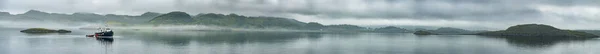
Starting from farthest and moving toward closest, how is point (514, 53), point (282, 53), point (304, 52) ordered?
point (514, 53)
point (304, 52)
point (282, 53)

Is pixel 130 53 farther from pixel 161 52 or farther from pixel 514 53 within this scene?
pixel 514 53

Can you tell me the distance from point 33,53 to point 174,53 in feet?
65.5

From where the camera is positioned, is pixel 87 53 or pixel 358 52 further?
pixel 358 52

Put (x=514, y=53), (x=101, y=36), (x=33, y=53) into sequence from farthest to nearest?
(x=101, y=36), (x=514, y=53), (x=33, y=53)

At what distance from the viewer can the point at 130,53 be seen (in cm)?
7644

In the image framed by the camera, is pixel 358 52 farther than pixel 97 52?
Yes

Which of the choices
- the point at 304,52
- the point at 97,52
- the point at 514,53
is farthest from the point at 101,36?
the point at 514,53

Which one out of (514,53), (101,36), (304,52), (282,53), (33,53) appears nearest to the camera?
(33,53)

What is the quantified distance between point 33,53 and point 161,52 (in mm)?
17953

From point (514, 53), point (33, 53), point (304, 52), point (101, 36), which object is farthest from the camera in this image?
point (101, 36)

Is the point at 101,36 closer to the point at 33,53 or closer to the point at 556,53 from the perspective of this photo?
the point at 33,53

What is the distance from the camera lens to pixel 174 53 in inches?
3049

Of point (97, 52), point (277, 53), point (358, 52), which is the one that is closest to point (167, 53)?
point (97, 52)

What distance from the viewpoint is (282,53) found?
79.4 metres
